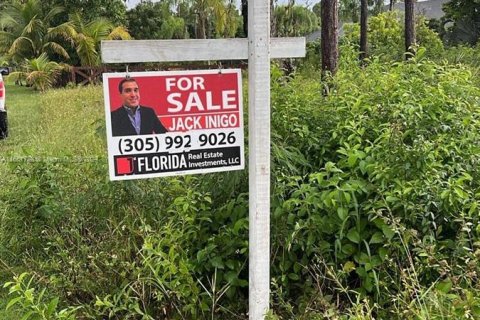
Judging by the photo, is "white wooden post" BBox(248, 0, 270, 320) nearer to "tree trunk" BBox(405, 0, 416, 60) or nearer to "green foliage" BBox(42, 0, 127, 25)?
"tree trunk" BBox(405, 0, 416, 60)

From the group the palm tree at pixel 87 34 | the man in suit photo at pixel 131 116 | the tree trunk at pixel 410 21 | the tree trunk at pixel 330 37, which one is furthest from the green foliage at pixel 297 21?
the man in suit photo at pixel 131 116

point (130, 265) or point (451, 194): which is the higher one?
point (451, 194)

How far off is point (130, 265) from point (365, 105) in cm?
184

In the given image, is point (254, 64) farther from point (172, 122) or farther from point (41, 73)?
point (41, 73)

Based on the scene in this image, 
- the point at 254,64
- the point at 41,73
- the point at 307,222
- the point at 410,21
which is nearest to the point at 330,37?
the point at 307,222

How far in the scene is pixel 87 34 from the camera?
22500 millimetres

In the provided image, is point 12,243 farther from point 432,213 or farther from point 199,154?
point 432,213

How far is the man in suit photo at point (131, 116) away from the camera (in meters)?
2.37

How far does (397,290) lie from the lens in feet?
8.57

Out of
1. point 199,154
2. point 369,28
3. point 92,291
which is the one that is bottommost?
point 92,291

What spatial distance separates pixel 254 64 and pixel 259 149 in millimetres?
396

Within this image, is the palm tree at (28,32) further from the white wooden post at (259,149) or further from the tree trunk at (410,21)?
the white wooden post at (259,149)

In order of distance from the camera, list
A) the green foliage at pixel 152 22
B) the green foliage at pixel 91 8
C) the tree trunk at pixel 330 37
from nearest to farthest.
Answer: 1. the tree trunk at pixel 330 37
2. the green foliage at pixel 91 8
3. the green foliage at pixel 152 22

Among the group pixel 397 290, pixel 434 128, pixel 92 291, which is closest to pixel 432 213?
→ pixel 397 290
